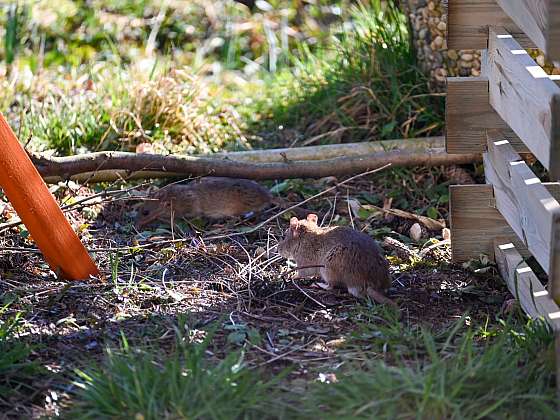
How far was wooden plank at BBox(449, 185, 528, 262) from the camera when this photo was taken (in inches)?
196

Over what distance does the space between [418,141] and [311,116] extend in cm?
106

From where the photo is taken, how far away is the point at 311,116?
703 cm

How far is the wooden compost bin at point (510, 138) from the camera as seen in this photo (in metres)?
3.60

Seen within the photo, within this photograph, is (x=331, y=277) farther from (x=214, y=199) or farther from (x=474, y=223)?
(x=214, y=199)

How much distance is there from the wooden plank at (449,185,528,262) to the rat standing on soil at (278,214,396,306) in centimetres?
57

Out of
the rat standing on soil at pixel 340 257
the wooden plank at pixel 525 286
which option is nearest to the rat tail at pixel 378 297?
the rat standing on soil at pixel 340 257

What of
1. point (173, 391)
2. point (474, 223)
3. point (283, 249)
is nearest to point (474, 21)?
point (474, 223)

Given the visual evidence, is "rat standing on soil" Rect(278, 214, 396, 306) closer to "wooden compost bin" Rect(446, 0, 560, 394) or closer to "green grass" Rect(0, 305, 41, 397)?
"wooden compost bin" Rect(446, 0, 560, 394)

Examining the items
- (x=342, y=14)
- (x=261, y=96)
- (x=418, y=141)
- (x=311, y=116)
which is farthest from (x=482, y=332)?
(x=342, y=14)

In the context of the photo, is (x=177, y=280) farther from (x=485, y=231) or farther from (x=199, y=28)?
(x=199, y=28)

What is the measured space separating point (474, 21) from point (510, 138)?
2.11ft

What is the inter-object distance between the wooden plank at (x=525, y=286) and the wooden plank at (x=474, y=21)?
3.43 ft

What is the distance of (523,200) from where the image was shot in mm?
4117

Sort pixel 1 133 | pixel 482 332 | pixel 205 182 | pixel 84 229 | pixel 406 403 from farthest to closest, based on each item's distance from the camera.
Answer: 1. pixel 205 182
2. pixel 84 229
3. pixel 1 133
4. pixel 482 332
5. pixel 406 403
